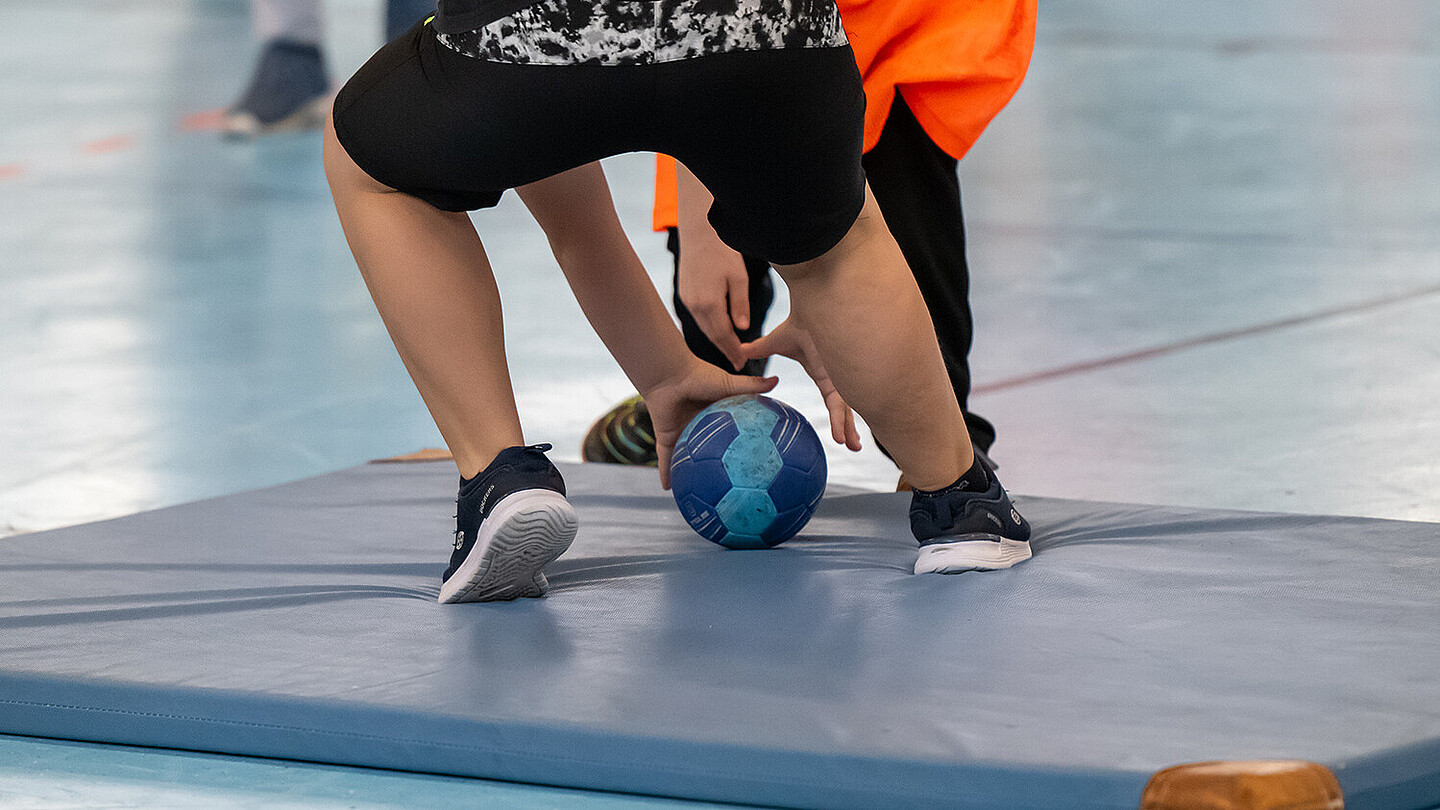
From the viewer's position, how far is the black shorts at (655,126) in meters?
1.58

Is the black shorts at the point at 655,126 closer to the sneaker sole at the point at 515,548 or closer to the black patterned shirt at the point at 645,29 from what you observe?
the black patterned shirt at the point at 645,29

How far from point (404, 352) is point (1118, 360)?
1.64 meters

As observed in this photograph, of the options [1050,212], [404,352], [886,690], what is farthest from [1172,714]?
[1050,212]

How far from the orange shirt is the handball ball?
423 millimetres

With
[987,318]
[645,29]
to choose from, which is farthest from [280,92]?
[645,29]

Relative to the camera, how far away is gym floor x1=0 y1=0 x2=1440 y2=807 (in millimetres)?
2484

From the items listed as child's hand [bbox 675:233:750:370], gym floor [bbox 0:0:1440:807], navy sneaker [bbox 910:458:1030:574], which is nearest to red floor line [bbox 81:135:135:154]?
gym floor [bbox 0:0:1440:807]

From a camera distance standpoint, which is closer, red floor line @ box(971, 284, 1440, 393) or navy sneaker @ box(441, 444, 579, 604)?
navy sneaker @ box(441, 444, 579, 604)

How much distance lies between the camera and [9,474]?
8.56 feet

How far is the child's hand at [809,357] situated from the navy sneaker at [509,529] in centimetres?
40

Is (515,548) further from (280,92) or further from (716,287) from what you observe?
(280,92)

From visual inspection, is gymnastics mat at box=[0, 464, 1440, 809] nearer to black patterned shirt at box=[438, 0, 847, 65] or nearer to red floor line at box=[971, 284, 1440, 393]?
black patterned shirt at box=[438, 0, 847, 65]

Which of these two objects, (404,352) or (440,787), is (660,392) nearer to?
(404,352)

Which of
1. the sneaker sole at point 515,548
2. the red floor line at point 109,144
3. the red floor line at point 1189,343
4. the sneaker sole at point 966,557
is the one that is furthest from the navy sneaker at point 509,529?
the red floor line at point 109,144
